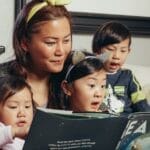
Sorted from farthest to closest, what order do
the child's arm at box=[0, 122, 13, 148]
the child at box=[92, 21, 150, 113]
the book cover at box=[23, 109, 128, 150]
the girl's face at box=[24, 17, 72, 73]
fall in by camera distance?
the child at box=[92, 21, 150, 113], the girl's face at box=[24, 17, 72, 73], the child's arm at box=[0, 122, 13, 148], the book cover at box=[23, 109, 128, 150]

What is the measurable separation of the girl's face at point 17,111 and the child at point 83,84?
152mm

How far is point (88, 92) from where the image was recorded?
109 centimetres

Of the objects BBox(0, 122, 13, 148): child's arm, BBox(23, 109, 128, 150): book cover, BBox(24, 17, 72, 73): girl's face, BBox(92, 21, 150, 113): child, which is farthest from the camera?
BBox(92, 21, 150, 113): child

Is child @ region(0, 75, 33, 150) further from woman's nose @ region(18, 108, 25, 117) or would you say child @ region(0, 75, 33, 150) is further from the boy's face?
the boy's face

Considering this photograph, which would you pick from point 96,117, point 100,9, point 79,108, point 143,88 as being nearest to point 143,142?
point 96,117

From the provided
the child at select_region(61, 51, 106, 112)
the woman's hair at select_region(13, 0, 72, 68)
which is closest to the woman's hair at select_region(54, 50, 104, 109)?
the child at select_region(61, 51, 106, 112)

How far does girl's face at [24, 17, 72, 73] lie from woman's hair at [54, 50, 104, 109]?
0.04 metres

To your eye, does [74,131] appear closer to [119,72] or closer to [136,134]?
[136,134]

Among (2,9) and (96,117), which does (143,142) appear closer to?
(96,117)

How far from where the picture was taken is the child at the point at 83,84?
42.9 inches

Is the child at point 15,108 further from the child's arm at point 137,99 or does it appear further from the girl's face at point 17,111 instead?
the child's arm at point 137,99

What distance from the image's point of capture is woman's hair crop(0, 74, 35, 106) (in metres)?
0.96

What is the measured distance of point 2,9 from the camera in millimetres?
1647

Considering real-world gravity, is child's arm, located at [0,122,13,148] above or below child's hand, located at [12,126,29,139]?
above
